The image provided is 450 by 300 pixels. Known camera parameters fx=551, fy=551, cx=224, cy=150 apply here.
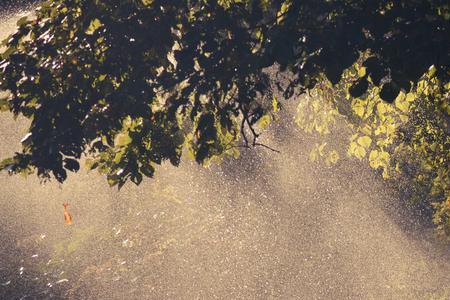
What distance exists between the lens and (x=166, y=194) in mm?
17516

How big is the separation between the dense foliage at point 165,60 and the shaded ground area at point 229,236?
9301 millimetres

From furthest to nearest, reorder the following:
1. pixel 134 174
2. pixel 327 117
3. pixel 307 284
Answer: pixel 307 284 → pixel 327 117 → pixel 134 174

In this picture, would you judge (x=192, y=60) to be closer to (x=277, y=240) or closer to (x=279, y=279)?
(x=279, y=279)

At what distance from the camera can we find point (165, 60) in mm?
3232

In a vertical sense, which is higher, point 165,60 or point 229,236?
point 165,60

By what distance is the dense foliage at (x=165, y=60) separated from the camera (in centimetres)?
268

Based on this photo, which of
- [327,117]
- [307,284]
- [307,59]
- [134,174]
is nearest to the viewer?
[307,59]

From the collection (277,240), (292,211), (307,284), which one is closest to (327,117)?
(307,284)

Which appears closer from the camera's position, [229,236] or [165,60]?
[165,60]

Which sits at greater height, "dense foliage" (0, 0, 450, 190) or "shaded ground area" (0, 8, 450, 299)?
"dense foliage" (0, 0, 450, 190)

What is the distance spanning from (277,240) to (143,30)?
482 inches

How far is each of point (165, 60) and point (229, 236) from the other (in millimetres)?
12116

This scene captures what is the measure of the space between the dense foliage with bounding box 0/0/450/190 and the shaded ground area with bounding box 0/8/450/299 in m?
9.30

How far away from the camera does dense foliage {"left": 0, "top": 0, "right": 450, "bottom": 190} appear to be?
2680mm
